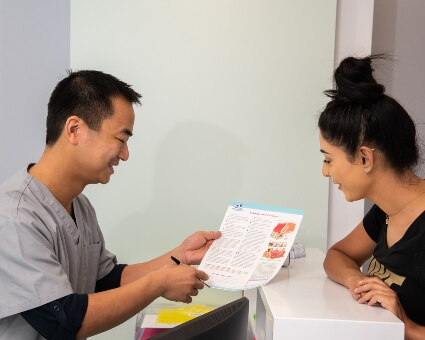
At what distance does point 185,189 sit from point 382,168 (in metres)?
0.93

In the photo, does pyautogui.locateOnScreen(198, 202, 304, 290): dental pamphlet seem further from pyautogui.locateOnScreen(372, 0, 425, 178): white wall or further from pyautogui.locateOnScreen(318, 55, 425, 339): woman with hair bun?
pyautogui.locateOnScreen(372, 0, 425, 178): white wall

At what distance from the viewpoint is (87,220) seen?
5.31 feet

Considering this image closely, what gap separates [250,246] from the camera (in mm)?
1382

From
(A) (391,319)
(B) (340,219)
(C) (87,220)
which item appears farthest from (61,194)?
(B) (340,219)

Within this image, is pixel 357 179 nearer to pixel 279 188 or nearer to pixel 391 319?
pixel 391 319

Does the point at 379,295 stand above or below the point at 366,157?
below

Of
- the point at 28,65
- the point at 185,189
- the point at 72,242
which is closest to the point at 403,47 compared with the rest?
the point at 185,189

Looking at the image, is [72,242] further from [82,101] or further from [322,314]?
[322,314]

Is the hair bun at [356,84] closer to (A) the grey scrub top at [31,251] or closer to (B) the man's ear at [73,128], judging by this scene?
(B) the man's ear at [73,128]

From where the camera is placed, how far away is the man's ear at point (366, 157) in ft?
4.35

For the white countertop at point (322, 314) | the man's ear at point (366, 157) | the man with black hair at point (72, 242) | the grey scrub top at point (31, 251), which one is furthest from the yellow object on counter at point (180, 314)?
the man's ear at point (366, 157)

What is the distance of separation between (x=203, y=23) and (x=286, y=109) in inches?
18.1

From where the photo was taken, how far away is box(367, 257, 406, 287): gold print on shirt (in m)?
1.32

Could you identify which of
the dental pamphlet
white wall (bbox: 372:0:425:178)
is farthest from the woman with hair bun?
white wall (bbox: 372:0:425:178)
